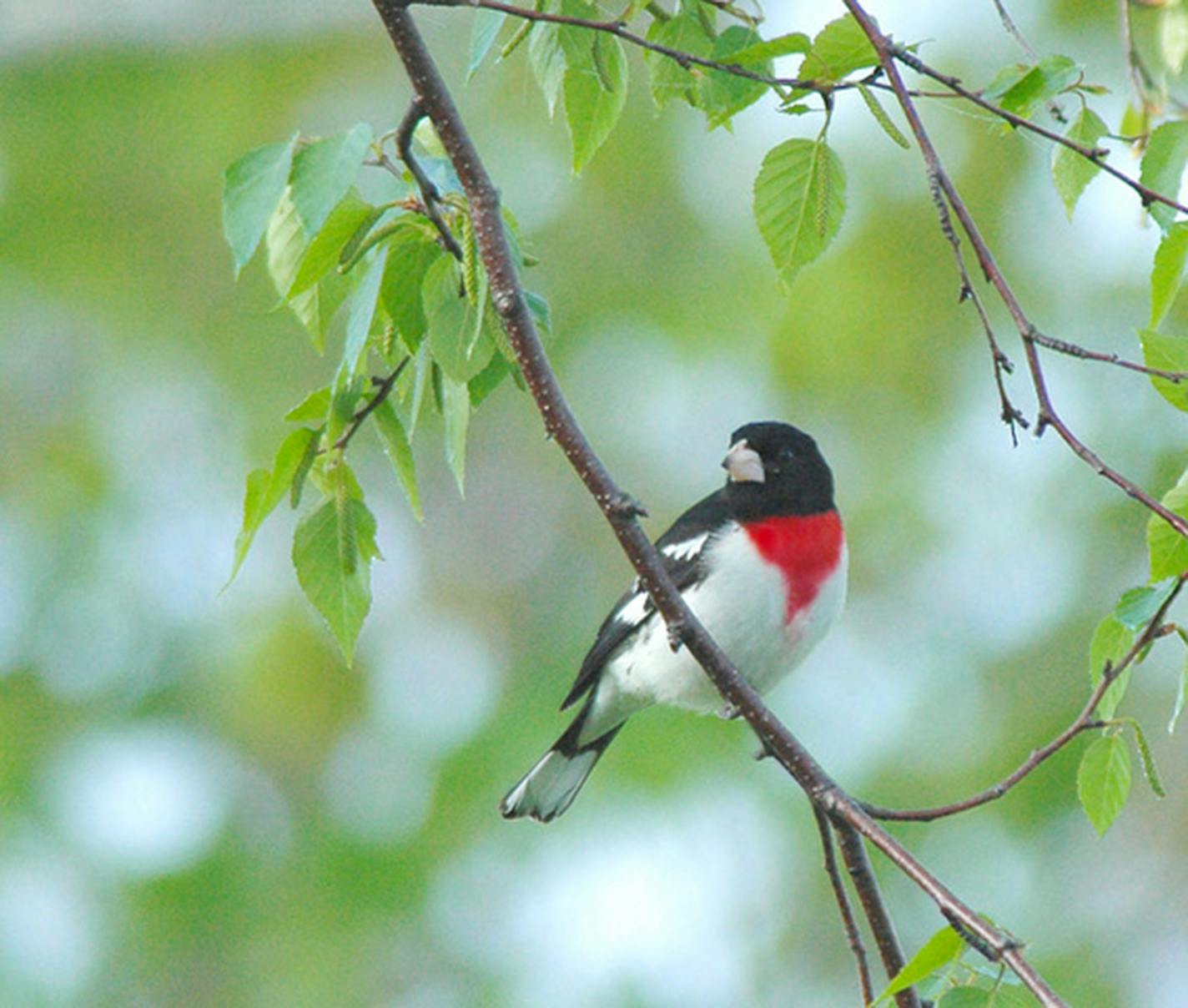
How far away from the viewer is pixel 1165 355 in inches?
67.8

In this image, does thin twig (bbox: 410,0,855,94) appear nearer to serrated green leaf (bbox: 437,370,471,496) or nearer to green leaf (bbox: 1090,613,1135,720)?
serrated green leaf (bbox: 437,370,471,496)

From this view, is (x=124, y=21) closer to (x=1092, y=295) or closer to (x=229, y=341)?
(x=229, y=341)

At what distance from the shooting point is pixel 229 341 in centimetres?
1033

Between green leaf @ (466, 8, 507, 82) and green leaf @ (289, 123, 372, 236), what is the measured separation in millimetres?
191

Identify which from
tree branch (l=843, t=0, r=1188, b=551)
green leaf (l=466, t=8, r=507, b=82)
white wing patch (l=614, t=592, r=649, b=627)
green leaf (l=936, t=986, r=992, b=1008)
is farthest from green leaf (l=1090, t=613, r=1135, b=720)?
white wing patch (l=614, t=592, r=649, b=627)

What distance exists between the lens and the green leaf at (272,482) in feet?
6.36

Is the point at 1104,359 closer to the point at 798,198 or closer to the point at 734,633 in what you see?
the point at 798,198

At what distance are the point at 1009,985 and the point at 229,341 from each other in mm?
9164

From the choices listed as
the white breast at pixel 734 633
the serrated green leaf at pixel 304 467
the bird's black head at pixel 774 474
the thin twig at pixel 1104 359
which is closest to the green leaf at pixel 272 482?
the serrated green leaf at pixel 304 467

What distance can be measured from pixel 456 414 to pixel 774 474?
81.5 inches

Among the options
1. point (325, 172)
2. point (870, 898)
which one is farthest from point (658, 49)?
point (870, 898)

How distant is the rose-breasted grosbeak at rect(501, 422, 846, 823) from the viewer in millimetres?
3697

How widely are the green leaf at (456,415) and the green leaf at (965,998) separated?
73cm

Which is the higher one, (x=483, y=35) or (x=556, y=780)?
(x=483, y=35)
